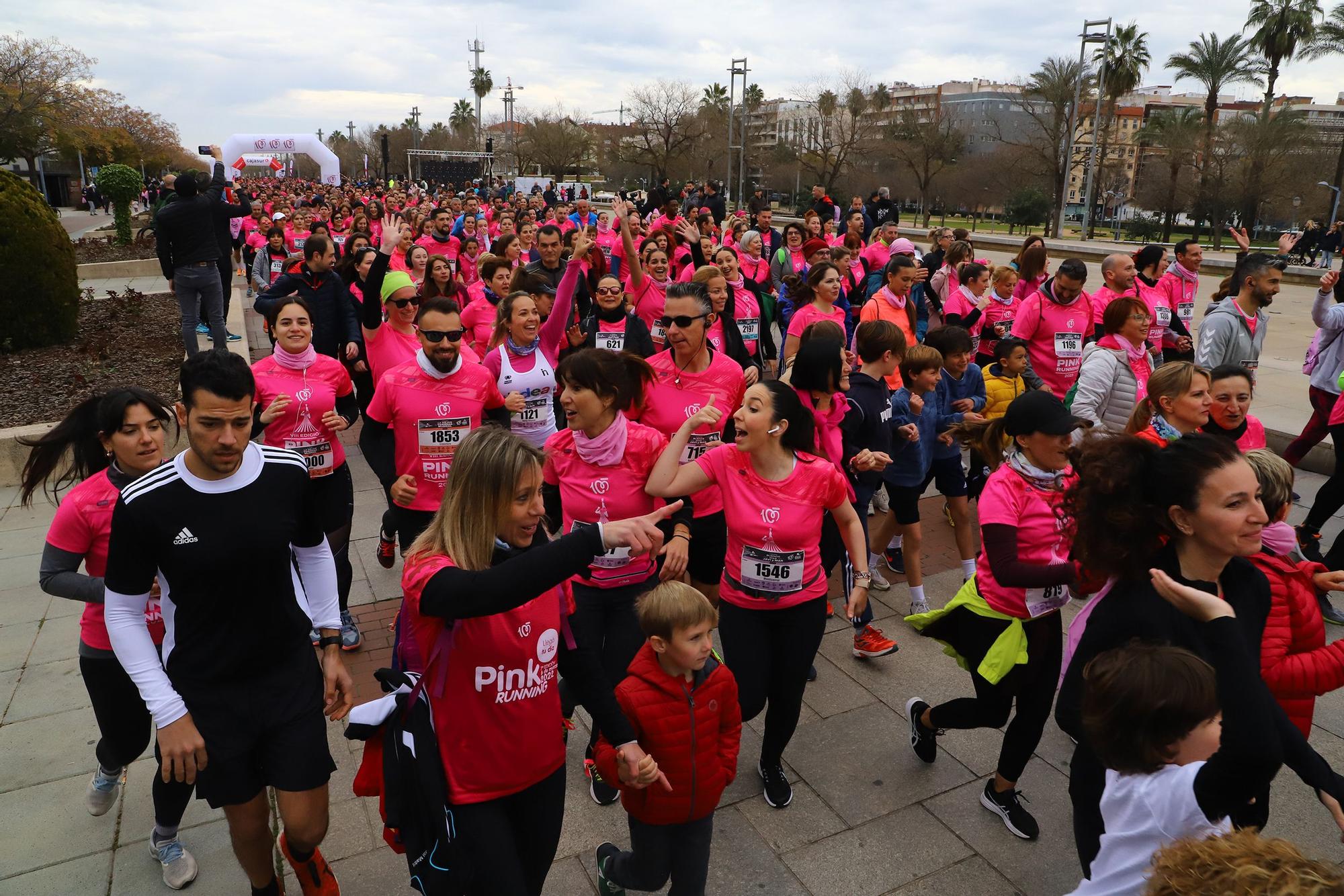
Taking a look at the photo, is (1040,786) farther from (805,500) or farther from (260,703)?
(260,703)

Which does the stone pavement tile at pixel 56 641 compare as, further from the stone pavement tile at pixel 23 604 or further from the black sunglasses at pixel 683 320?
the black sunglasses at pixel 683 320

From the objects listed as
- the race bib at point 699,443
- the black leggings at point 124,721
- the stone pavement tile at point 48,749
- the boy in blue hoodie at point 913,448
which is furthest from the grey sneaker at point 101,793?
the boy in blue hoodie at point 913,448

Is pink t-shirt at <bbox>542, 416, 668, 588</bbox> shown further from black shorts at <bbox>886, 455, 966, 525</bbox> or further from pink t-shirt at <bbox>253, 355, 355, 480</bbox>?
black shorts at <bbox>886, 455, 966, 525</bbox>

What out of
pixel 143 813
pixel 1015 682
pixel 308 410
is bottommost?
pixel 143 813

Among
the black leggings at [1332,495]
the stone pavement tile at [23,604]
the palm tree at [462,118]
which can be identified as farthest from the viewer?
the palm tree at [462,118]

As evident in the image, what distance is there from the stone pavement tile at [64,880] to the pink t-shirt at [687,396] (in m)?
3.02

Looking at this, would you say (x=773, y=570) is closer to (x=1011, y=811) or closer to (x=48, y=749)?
(x=1011, y=811)

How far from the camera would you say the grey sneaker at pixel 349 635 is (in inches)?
202

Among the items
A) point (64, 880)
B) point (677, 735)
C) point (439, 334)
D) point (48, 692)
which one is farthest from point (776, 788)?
point (48, 692)

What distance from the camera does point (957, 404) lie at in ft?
19.1

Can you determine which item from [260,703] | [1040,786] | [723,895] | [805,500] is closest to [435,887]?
[260,703]

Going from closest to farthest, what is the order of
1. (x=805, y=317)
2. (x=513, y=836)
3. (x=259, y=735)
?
(x=513, y=836) → (x=259, y=735) → (x=805, y=317)

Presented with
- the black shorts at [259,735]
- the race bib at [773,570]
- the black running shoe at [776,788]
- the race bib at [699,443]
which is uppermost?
the race bib at [699,443]

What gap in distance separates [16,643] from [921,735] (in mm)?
5219
